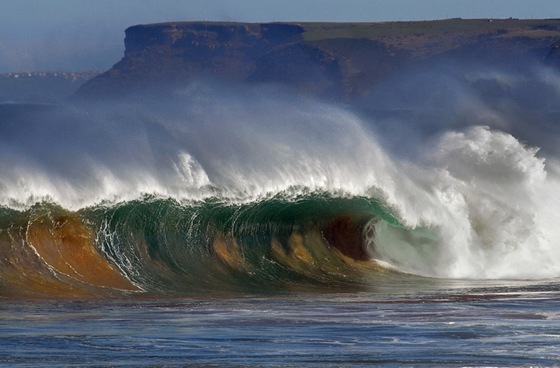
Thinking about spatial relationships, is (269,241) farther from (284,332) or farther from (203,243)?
(284,332)

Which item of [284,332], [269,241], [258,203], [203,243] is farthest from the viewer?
[258,203]

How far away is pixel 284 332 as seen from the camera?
49.1 feet

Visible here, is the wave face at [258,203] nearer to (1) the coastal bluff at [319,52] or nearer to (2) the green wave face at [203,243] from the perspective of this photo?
(2) the green wave face at [203,243]

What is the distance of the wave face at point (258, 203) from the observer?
2150cm

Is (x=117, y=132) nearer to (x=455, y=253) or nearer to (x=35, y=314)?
(x=455, y=253)

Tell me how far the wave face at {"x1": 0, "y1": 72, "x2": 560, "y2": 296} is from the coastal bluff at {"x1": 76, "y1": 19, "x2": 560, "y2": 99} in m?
132

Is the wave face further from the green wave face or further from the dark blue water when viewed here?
the dark blue water

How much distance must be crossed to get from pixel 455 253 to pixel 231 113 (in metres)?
6.11

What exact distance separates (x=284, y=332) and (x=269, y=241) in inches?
371

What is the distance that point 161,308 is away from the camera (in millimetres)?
17484

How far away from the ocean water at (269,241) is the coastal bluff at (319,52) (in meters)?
133

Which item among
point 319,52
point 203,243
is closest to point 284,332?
point 203,243

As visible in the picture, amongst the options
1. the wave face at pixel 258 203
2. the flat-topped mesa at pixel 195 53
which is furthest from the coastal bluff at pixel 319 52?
the wave face at pixel 258 203

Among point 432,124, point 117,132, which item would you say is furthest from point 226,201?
point 432,124
